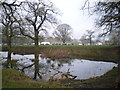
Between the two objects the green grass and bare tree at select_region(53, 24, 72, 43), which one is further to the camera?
bare tree at select_region(53, 24, 72, 43)

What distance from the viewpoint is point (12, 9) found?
197 inches

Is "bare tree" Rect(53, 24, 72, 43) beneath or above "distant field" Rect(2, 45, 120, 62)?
above

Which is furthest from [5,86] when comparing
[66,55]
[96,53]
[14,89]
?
[96,53]

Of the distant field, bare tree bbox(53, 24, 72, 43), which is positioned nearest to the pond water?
the distant field

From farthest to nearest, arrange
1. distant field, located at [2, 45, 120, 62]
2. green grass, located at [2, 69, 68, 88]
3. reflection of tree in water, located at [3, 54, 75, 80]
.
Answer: distant field, located at [2, 45, 120, 62] → reflection of tree in water, located at [3, 54, 75, 80] → green grass, located at [2, 69, 68, 88]

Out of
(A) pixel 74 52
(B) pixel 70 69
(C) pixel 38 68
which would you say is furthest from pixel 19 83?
(A) pixel 74 52

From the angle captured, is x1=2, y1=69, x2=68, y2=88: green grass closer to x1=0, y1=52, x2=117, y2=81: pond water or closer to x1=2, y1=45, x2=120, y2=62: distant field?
x1=0, y1=52, x2=117, y2=81: pond water

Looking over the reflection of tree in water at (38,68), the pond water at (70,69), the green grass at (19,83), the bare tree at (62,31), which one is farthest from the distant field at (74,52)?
the green grass at (19,83)

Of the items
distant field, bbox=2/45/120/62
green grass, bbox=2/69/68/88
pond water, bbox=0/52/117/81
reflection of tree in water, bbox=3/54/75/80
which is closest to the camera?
green grass, bbox=2/69/68/88

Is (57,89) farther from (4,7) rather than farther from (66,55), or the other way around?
(66,55)

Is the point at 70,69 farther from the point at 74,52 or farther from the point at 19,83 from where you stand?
the point at 74,52

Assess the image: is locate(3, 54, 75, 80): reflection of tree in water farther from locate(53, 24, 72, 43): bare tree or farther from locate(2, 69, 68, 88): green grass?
locate(53, 24, 72, 43): bare tree

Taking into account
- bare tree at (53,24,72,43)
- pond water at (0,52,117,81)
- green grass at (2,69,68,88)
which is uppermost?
bare tree at (53,24,72,43)

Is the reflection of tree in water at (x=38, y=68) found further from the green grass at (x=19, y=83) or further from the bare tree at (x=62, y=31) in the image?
the bare tree at (x=62, y=31)
